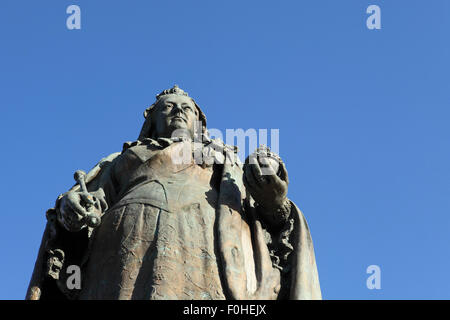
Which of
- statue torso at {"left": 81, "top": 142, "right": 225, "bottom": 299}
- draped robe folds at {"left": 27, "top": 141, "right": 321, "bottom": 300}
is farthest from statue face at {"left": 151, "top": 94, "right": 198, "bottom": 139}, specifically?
statue torso at {"left": 81, "top": 142, "right": 225, "bottom": 299}

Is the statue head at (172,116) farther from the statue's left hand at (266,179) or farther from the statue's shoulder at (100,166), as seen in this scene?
the statue's left hand at (266,179)

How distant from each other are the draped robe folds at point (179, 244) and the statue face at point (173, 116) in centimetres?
87

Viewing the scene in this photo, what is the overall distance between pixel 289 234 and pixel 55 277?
130 inches

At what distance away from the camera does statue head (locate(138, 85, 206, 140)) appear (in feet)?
57.6

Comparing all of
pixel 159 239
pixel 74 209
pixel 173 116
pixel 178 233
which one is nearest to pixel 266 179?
pixel 178 233

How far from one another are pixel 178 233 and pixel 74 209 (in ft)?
4.72

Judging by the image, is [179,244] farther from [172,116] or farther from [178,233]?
[172,116]

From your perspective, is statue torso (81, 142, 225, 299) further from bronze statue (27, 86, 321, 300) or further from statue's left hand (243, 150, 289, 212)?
statue's left hand (243, 150, 289, 212)

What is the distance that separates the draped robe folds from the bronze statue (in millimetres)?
15

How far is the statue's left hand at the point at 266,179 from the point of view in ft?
50.8

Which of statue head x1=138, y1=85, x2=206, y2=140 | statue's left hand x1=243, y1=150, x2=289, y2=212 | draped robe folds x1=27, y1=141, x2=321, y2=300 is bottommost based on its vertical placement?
draped robe folds x1=27, y1=141, x2=321, y2=300

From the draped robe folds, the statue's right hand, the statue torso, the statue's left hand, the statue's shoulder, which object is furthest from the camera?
the statue's shoulder
